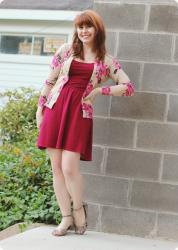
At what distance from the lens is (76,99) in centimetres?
466

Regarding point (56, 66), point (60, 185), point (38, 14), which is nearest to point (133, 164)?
point (60, 185)

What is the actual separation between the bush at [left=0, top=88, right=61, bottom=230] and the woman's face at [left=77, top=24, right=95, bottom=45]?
59.7 inches

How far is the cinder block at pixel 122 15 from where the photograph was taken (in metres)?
5.05

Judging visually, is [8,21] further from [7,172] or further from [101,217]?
[101,217]

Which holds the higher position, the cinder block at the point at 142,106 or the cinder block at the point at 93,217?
the cinder block at the point at 142,106

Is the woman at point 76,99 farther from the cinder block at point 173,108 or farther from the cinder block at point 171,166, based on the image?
the cinder block at point 171,166

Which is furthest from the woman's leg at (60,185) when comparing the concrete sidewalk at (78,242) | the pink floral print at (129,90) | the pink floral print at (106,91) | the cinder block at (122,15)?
the cinder block at (122,15)

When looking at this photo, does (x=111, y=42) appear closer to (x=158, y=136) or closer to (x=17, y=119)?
(x=158, y=136)

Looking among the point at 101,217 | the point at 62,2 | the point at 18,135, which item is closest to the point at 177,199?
the point at 101,217

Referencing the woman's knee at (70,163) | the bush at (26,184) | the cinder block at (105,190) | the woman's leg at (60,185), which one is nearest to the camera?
the woman's knee at (70,163)

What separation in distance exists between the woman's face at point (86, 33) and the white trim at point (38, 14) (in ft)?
15.8

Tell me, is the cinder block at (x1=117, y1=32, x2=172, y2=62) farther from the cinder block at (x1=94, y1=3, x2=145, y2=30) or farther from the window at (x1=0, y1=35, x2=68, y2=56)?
the window at (x1=0, y1=35, x2=68, y2=56)

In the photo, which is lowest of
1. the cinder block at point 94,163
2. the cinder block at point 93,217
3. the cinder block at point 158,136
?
the cinder block at point 93,217

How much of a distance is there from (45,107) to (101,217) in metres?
1.05
